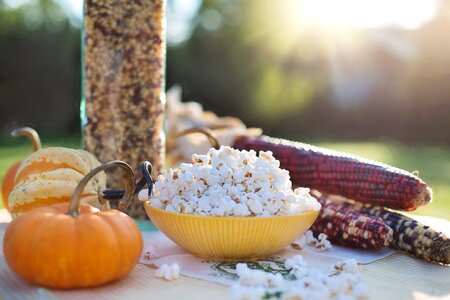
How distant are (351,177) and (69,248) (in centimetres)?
79

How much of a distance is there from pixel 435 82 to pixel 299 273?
5.35m

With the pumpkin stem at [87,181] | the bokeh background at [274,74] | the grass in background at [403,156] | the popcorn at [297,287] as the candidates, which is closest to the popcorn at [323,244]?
the popcorn at [297,287]

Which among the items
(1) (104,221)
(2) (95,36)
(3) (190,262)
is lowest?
(3) (190,262)

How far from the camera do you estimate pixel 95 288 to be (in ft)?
3.36

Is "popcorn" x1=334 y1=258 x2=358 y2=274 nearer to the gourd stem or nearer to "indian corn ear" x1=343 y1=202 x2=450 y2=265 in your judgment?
"indian corn ear" x1=343 y1=202 x2=450 y2=265

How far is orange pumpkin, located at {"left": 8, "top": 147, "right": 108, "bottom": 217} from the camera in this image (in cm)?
135

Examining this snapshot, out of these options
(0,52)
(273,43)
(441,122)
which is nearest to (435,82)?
(441,122)

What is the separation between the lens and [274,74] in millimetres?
6293

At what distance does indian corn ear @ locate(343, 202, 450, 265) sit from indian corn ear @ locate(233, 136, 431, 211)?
7 centimetres

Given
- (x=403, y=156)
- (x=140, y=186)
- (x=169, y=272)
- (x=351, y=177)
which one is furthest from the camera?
(x=403, y=156)

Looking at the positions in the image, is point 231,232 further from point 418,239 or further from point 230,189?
point 418,239

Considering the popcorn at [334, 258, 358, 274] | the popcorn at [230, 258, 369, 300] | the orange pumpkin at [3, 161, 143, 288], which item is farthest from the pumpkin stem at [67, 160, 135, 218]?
Answer: the popcorn at [334, 258, 358, 274]

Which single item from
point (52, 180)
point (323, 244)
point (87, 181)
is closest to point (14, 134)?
point (52, 180)

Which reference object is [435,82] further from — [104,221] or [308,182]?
[104,221]
